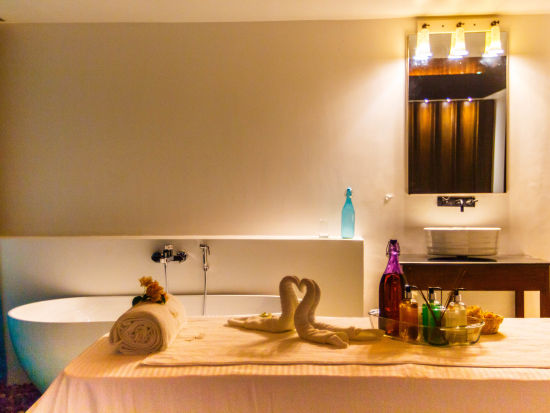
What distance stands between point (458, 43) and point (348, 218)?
51.2 inches

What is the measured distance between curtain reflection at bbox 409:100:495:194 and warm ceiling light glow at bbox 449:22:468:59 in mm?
307

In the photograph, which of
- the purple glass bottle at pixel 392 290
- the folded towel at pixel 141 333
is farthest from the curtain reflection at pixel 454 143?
the folded towel at pixel 141 333

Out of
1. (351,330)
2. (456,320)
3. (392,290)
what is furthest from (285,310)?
(456,320)

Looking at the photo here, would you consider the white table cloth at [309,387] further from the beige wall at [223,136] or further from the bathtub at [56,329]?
the beige wall at [223,136]

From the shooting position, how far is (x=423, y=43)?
129 inches

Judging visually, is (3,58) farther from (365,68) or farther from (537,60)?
(537,60)

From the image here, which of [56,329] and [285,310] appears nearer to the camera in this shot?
[285,310]

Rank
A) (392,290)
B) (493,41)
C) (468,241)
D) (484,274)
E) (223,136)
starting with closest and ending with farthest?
(392,290), (484,274), (468,241), (493,41), (223,136)

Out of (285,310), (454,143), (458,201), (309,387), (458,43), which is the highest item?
(458,43)

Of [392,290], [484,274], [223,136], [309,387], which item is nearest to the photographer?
[309,387]

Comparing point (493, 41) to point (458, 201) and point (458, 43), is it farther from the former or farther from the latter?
point (458, 201)

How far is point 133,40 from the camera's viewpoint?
343 cm

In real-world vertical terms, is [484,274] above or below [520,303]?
above

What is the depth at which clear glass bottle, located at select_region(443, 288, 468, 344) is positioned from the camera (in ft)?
4.33
